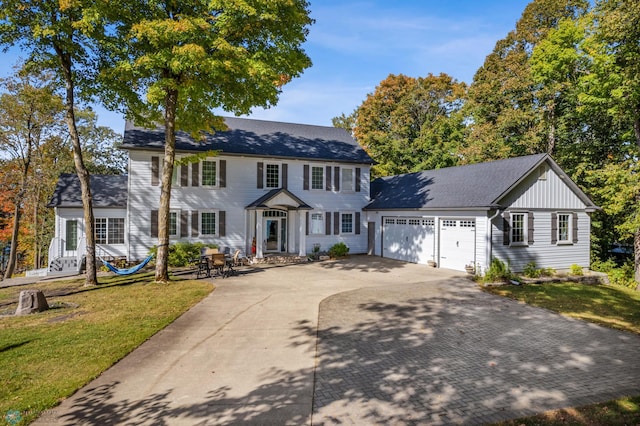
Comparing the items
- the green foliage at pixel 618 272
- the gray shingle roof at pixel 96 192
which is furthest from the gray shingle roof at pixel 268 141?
the green foliage at pixel 618 272

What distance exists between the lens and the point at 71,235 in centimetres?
1859

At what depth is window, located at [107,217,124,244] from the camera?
18.9 metres

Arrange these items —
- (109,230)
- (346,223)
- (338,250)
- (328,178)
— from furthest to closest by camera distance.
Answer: (346,223)
(328,178)
(338,250)
(109,230)

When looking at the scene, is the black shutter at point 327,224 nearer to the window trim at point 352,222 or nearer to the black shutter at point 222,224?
the window trim at point 352,222

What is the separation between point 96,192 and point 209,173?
252 inches

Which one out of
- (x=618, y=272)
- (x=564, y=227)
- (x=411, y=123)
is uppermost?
(x=411, y=123)

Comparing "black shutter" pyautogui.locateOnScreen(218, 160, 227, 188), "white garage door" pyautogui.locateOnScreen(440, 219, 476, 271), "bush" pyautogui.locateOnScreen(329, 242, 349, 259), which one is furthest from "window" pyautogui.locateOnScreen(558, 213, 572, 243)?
"black shutter" pyautogui.locateOnScreen(218, 160, 227, 188)

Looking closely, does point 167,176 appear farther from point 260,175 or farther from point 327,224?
point 327,224

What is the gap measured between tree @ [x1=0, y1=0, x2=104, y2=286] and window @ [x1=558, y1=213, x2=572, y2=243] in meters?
Answer: 20.3

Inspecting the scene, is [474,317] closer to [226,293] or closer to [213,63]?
[226,293]

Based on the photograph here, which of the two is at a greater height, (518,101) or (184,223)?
(518,101)

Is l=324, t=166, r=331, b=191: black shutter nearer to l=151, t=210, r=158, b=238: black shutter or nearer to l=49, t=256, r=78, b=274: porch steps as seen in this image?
l=151, t=210, r=158, b=238: black shutter

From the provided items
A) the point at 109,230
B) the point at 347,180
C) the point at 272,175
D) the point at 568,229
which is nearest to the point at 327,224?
the point at 347,180

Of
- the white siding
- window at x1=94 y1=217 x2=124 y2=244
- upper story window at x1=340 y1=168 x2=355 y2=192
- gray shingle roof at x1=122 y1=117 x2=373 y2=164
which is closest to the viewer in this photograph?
the white siding
